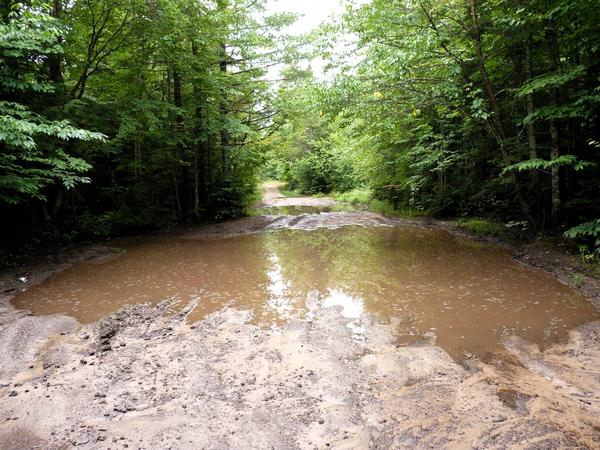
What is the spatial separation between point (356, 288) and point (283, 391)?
334 centimetres

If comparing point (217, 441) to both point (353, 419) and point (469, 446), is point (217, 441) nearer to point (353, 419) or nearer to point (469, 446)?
point (353, 419)

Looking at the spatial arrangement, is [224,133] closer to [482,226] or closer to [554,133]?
[482,226]

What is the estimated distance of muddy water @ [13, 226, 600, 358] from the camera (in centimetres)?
491

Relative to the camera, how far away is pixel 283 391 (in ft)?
11.2

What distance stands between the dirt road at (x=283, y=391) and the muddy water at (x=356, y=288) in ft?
1.50

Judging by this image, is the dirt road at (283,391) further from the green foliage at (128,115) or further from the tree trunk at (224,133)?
the tree trunk at (224,133)

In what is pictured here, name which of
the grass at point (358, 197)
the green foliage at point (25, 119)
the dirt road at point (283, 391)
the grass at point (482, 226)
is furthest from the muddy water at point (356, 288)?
the grass at point (358, 197)

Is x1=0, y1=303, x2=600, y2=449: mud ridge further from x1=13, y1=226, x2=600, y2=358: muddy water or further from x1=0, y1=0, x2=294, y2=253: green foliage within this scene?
x1=0, y1=0, x2=294, y2=253: green foliage

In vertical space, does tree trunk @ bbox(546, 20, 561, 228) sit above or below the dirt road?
above

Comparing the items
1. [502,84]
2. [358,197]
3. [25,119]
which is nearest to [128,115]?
[25,119]

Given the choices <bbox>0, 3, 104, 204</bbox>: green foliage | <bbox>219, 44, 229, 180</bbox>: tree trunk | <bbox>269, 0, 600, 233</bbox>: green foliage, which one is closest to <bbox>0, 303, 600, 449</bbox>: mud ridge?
<bbox>0, 3, 104, 204</bbox>: green foliage

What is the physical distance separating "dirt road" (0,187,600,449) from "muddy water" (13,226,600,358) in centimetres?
46

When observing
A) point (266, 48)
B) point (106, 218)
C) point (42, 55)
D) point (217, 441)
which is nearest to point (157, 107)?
point (42, 55)

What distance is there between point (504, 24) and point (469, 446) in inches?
326
